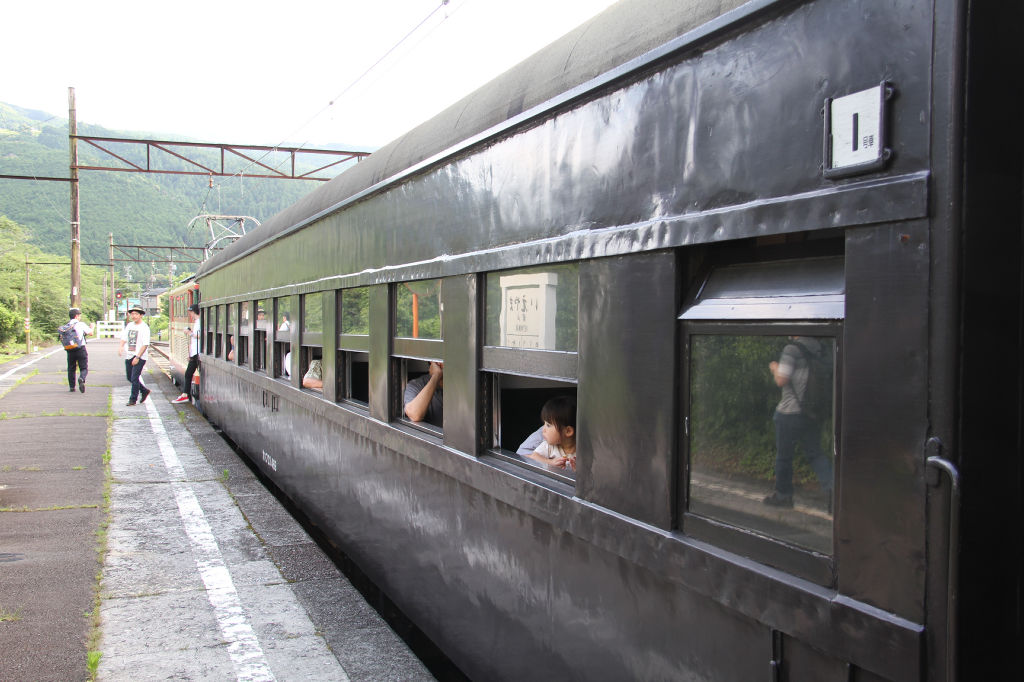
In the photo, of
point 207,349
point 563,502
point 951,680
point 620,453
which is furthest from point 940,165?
point 207,349

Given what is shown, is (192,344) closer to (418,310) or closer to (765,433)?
(418,310)

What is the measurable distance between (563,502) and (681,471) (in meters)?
0.61

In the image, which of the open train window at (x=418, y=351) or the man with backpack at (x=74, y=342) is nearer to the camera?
the open train window at (x=418, y=351)

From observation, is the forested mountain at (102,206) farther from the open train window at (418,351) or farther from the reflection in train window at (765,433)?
the reflection in train window at (765,433)

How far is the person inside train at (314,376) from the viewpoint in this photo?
5.95 m

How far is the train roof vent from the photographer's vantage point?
1.71 metres

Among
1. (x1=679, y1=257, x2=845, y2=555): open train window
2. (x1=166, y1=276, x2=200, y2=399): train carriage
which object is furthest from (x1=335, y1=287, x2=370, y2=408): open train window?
(x1=166, y1=276, x2=200, y2=399): train carriage

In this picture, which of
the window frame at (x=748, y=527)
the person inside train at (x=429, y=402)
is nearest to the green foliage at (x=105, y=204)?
the person inside train at (x=429, y=402)

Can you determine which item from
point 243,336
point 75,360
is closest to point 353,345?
point 243,336

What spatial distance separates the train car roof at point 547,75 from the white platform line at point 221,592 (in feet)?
7.74

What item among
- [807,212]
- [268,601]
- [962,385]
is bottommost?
[268,601]

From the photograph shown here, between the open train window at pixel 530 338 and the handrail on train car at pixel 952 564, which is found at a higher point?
the open train window at pixel 530 338

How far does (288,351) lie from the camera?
7.20 meters

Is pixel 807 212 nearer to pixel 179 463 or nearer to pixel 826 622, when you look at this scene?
pixel 826 622
